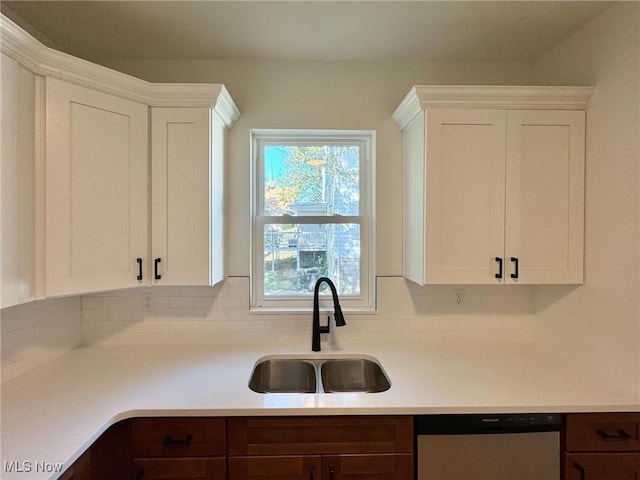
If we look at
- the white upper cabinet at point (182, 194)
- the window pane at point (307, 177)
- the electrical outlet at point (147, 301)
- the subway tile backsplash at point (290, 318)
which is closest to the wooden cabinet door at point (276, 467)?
the subway tile backsplash at point (290, 318)

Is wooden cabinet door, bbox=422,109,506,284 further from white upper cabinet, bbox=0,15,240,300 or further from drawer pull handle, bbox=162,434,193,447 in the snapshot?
drawer pull handle, bbox=162,434,193,447

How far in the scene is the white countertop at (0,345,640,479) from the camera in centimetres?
115

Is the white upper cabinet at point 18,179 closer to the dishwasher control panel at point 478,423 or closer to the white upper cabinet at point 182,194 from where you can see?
the white upper cabinet at point 182,194

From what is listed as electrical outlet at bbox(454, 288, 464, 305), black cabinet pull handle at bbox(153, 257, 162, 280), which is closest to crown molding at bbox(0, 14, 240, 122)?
black cabinet pull handle at bbox(153, 257, 162, 280)

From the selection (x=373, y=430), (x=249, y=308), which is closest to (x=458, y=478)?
(x=373, y=430)

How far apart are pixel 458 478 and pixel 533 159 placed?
1.47 meters

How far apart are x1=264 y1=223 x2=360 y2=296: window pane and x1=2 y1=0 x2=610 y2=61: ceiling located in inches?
39.8

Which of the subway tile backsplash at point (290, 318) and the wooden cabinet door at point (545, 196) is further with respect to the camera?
the subway tile backsplash at point (290, 318)

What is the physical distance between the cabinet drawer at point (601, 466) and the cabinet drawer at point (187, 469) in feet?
4.46

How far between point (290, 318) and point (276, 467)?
2.68 feet

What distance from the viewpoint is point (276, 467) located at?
1.33 meters

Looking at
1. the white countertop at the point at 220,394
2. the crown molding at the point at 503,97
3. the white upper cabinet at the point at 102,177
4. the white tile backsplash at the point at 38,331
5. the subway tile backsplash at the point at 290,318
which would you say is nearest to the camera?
the white countertop at the point at 220,394

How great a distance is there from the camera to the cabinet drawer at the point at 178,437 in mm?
1311

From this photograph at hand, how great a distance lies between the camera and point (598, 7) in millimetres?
1557
